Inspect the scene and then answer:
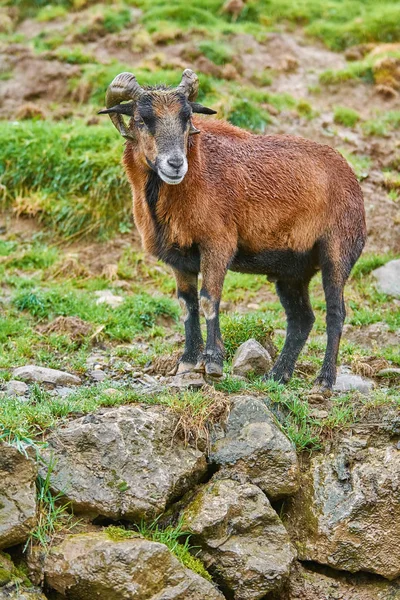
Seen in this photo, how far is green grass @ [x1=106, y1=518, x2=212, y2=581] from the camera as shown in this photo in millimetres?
6898

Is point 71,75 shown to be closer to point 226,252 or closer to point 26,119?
point 26,119

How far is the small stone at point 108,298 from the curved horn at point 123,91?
147 inches

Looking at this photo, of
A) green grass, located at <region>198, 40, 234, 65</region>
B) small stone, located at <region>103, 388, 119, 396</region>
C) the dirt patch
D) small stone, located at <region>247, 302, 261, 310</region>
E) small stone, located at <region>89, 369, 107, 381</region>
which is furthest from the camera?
green grass, located at <region>198, 40, 234, 65</region>

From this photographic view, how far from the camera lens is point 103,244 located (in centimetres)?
1310

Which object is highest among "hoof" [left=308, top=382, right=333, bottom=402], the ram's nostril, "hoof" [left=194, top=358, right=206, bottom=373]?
the ram's nostril

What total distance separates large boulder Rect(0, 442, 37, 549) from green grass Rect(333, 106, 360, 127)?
35.7 ft

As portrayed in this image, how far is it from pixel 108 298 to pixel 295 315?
3.37 metres

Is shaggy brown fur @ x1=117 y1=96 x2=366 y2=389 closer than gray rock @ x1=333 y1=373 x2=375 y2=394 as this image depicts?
Yes

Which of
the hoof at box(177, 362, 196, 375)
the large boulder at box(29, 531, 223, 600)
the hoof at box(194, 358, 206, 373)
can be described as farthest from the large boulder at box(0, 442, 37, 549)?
the hoof at box(177, 362, 196, 375)

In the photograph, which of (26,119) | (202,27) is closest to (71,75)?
(26,119)

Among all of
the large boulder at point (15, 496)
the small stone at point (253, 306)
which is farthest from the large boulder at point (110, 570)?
the small stone at point (253, 306)

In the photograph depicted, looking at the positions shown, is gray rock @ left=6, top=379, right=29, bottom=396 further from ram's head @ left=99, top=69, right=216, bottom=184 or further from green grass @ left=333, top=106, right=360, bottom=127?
green grass @ left=333, top=106, right=360, bottom=127

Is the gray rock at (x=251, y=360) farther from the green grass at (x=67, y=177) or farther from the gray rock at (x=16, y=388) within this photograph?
the green grass at (x=67, y=177)

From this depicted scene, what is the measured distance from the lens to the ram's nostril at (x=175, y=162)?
742 cm
